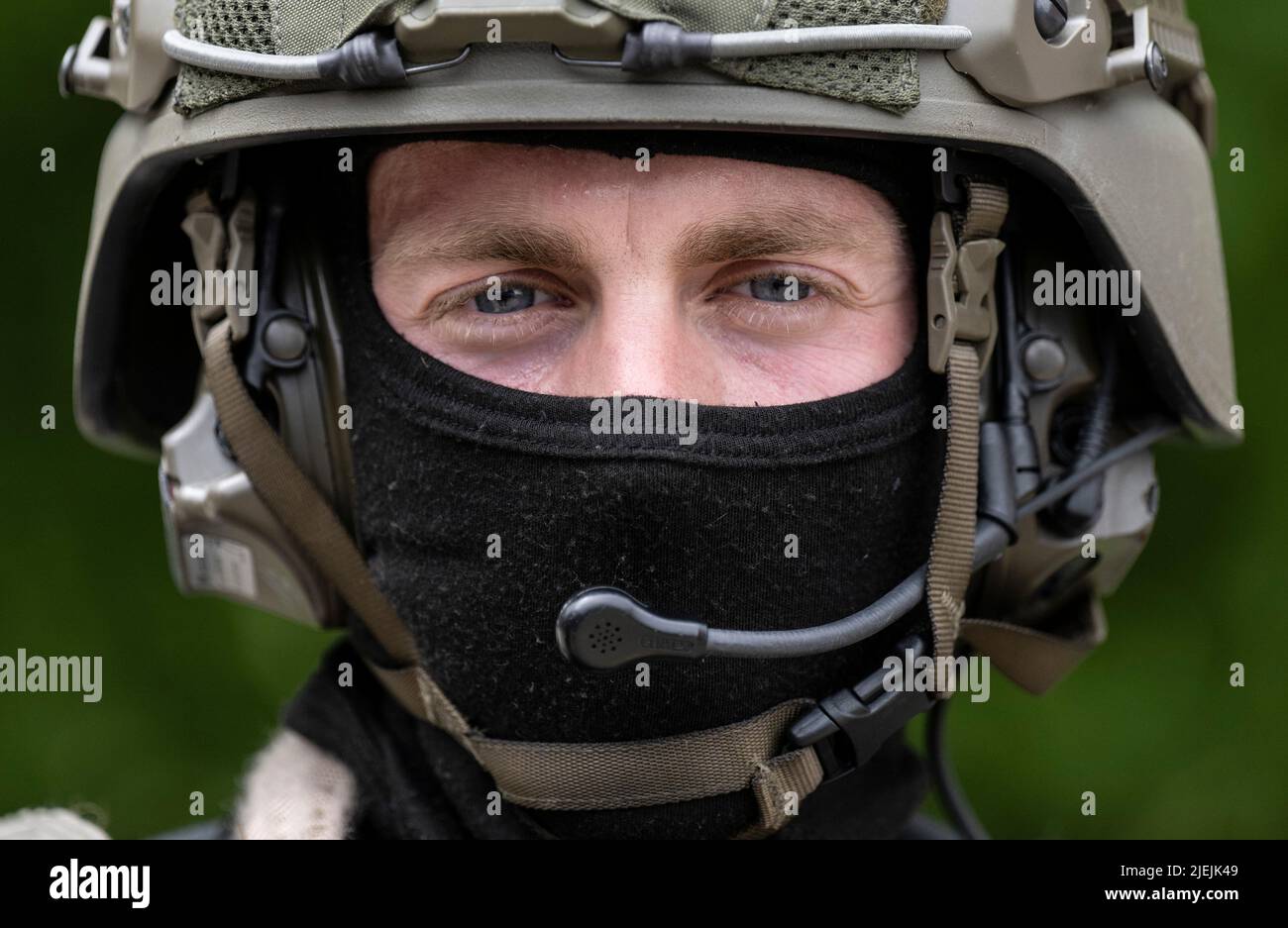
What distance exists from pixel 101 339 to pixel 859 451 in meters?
1.17

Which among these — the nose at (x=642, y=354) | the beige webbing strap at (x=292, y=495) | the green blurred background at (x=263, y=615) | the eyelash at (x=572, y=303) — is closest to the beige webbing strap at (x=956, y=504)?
the eyelash at (x=572, y=303)

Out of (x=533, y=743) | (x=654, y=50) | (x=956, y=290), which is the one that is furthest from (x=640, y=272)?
(x=533, y=743)

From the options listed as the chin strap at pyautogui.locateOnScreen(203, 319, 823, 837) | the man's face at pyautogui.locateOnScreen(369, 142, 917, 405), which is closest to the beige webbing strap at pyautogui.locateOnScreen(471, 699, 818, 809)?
the chin strap at pyautogui.locateOnScreen(203, 319, 823, 837)

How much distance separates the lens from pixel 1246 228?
3516mm

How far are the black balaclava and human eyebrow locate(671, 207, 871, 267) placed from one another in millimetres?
73

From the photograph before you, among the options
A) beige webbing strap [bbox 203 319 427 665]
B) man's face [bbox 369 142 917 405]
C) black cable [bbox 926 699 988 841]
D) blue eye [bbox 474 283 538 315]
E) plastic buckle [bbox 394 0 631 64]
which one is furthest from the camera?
black cable [bbox 926 699 988 841]

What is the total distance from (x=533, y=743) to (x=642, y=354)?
502mm

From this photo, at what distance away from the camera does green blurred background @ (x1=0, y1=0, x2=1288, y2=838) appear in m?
3.58

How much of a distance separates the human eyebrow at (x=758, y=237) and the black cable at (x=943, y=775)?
0.87m

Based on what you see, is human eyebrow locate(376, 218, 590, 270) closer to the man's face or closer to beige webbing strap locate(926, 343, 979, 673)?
the man's face

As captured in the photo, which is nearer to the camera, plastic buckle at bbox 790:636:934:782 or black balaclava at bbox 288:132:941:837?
black balaclava at bbox 288:132:941:837

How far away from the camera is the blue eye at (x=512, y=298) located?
2.05 m

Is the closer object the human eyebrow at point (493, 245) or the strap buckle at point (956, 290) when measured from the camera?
the human eyebrow at point (493, 245)

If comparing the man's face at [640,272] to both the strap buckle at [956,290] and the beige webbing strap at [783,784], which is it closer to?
the strap buckle at [956,290]
